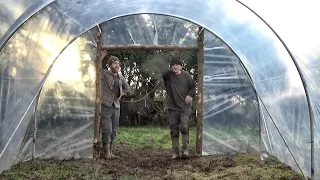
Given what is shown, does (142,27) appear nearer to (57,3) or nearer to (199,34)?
(199,34)

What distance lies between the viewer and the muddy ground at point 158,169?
518 centimetres

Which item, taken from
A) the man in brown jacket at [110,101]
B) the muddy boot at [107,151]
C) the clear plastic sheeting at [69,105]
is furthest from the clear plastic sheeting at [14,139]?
the muddy boot at [107,151]

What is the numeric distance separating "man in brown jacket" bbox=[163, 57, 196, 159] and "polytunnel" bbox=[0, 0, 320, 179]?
0.39 meters

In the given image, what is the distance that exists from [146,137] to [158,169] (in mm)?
4512

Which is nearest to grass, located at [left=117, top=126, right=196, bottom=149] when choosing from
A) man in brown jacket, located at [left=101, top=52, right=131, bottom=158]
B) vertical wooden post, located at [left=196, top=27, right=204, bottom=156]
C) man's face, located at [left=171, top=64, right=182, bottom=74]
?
vertical wooden post, located at [left=196, top=27, right=204, bottom=156]

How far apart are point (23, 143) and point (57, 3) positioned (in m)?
2.16

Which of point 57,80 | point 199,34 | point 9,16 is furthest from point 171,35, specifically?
point 9,16

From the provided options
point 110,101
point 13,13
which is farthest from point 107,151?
point 13,13

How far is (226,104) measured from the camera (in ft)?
23.7

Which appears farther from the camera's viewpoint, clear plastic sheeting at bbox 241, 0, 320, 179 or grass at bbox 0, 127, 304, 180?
grass at bbox 0, 127, 304, 180

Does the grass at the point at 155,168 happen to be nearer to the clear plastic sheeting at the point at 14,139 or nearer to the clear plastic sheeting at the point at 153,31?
the clear plastic sheeting at the point at 14,139

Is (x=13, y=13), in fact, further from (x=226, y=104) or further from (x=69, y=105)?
(x=226, y=104)

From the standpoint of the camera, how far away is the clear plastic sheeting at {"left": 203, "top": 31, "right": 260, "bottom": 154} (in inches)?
282

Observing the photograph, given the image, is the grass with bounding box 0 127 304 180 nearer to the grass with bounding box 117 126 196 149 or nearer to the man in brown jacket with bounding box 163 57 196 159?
the man in brown jacket with bounding box 163 57 196 159
